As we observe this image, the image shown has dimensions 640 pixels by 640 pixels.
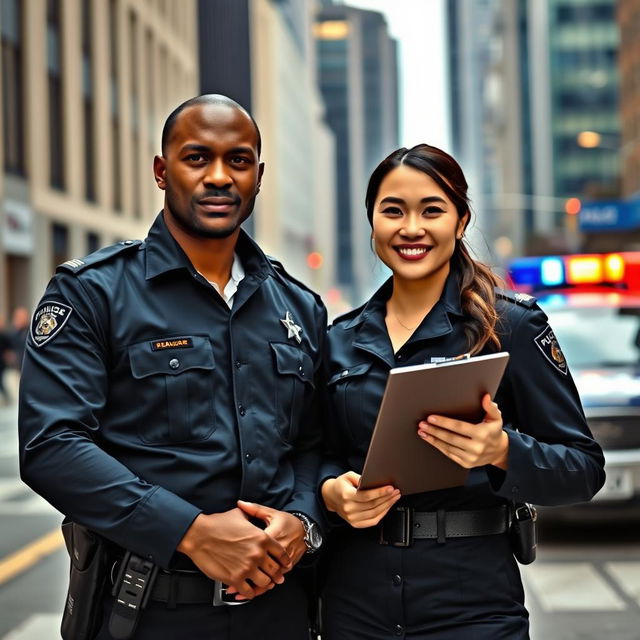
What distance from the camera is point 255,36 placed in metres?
78.7

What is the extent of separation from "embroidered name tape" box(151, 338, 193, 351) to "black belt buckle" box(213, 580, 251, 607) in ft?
1.93

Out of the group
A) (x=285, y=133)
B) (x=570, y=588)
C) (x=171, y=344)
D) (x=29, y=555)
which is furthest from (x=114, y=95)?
(x=285, y=133)

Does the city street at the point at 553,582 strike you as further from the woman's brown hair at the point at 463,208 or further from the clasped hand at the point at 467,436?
the clasped hand at the point at 467,436

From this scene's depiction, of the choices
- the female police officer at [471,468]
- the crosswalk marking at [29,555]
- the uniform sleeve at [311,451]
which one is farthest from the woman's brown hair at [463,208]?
the crosswalk marking at [29,555]

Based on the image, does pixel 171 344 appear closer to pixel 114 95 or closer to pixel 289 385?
pixel 289 385

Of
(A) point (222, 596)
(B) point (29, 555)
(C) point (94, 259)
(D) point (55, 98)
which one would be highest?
(D) point (55, 98)

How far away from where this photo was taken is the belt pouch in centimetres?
270

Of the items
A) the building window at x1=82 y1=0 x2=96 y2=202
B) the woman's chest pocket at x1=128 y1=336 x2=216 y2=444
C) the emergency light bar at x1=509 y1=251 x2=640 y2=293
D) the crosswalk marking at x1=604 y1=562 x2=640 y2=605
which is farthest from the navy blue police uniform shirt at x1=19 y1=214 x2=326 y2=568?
the building window at x1=82 y1=0 x2=96 y2=202

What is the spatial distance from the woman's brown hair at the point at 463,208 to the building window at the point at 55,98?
2814 cm

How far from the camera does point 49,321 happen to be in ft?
8.69

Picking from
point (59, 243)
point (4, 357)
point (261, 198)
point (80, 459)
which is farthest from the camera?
point (261, 198)

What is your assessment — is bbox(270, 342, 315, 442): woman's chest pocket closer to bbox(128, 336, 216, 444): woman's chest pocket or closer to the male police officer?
the male police officer

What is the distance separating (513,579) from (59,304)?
4.49 feet

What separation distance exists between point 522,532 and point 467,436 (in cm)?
48
